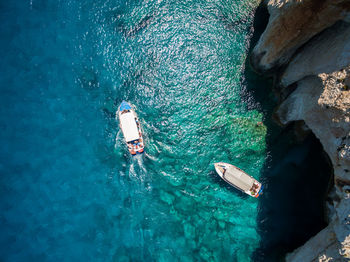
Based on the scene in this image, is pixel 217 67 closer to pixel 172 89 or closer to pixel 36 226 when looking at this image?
pixel 172 89

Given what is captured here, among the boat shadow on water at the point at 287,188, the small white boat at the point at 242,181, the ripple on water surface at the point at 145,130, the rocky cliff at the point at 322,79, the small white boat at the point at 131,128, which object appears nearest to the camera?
the rocky cliff at the point at 322,79

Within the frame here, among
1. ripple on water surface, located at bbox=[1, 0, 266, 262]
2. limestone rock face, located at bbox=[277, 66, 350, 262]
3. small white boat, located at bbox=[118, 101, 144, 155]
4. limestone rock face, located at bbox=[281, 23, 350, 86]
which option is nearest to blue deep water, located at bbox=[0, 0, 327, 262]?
ripple on water surface, located at bbox=[1, 0, 266, 262]

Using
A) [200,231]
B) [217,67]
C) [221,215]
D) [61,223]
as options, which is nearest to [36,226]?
[61,223]

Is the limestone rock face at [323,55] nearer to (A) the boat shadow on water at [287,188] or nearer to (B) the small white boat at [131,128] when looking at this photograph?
(A) the boat shadow on water at [287,188]

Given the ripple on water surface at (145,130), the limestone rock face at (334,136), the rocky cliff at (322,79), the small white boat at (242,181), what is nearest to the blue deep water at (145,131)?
the ripple on water surface at (145,130)

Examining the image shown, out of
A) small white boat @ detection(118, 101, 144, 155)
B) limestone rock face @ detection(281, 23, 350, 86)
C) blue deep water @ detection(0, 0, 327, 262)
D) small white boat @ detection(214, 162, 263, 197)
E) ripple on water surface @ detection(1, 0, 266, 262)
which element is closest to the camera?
limestone rock face @ detection(281, 23, 350, 86)

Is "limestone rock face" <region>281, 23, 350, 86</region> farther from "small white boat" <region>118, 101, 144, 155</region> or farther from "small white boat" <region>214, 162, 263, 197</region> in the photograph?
"small white boat" <region>118, 101, 144, 155</region>
